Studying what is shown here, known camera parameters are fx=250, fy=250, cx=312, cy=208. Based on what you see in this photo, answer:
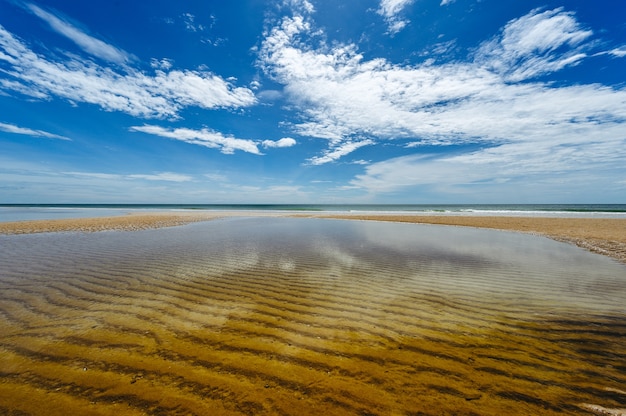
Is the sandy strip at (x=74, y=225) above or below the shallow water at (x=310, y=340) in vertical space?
above

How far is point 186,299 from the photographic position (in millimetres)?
5980

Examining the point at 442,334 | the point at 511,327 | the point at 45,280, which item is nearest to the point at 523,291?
the point at 511,327

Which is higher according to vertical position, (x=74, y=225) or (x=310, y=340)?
(x=74, y=225)

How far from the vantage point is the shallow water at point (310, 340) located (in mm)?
2963

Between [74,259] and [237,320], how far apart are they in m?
9.12

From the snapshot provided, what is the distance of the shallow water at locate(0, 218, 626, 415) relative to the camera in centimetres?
296

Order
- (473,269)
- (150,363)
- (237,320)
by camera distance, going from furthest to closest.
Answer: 1. (473,269)
2. (237,320)
3. (150,363)

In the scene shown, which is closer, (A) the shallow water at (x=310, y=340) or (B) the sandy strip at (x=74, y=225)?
(A) the shallow water at (x=310, y=340)

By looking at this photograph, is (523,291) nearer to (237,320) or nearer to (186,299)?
(237,320)

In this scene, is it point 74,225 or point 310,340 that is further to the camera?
point 74,225

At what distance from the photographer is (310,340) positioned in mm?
4238

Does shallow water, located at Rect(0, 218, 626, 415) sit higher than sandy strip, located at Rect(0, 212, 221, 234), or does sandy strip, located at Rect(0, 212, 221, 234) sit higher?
sandy strip, located at Rect(0, 212, 221, 234)

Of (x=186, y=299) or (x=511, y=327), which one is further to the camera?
(x=186, y=299)

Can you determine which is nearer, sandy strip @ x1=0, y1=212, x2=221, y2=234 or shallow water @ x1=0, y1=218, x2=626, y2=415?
shallow water @ x1=0, y1=218, x2=626, y2=415
